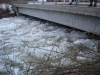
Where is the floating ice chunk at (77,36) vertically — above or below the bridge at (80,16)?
below

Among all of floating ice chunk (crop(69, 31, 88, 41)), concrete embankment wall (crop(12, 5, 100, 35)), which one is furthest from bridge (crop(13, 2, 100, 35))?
floating ice chunk (crop(69, 31, 88, 41))

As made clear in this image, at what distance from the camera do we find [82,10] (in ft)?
30.1

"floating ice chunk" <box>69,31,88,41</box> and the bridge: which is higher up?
the bridge

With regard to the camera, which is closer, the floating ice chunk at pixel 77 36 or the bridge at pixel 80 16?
the bridge at pixel 80 16

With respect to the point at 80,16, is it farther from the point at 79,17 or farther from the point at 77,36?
the point at 77,36

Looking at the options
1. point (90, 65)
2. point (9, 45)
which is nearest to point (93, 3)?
point (90, 65)

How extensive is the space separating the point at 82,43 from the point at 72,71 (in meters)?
4.93

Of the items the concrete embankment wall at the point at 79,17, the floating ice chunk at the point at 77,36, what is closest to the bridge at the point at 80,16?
the concrete embankment wall at the point at 79,17

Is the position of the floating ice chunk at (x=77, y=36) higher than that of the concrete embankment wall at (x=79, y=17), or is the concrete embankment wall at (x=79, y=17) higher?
the concrete embankment wall at (x=79, y=17)

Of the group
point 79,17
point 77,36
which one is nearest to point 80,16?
point 79,17

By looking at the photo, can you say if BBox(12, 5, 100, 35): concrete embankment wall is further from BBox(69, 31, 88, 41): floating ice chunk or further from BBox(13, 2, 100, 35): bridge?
BBox(69, 31, 88, 41): floating ice chunk

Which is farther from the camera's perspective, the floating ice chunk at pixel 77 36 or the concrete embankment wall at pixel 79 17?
the floating ice chunk at pixel 77 36

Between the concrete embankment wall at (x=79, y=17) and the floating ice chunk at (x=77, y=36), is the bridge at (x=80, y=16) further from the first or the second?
the floating ice chunk at (x=77, y=36)

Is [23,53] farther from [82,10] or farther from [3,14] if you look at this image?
[3,14]
